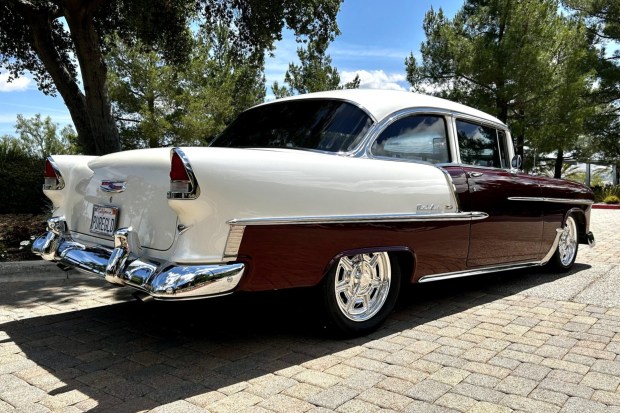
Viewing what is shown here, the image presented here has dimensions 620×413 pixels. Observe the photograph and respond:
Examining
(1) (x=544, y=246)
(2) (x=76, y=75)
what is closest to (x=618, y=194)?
(1) (x=544, y=246)

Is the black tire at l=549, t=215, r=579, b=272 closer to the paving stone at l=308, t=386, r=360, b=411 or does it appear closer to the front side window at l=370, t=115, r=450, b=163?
the front side window at l=370, t=115, r=450, b=163

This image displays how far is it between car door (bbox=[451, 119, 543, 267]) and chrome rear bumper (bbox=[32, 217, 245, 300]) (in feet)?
7.35

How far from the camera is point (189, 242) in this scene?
2771mm

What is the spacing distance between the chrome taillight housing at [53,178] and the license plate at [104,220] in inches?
22.4

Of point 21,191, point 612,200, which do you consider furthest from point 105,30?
point 612,200

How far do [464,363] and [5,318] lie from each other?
3.46 m

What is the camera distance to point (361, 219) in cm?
335

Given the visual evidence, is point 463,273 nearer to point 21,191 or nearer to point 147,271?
point 147,271

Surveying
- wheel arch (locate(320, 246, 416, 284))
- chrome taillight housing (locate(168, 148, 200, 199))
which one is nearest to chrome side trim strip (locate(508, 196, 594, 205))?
wheel arch (locate(320, 246, 416, 284))

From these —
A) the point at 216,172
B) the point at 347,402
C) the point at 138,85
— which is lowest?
the point at 347,402

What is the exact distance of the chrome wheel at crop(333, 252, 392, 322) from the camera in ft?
11.5

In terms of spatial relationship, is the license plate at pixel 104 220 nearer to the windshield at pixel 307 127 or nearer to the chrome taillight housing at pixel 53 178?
the chrome taillight housing at pixel 53 178

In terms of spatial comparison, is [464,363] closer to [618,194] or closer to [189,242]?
[189,242]

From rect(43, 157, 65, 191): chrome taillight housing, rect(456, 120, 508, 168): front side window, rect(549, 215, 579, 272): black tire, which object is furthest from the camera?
rect(549, 215, 579, 272): black tire
